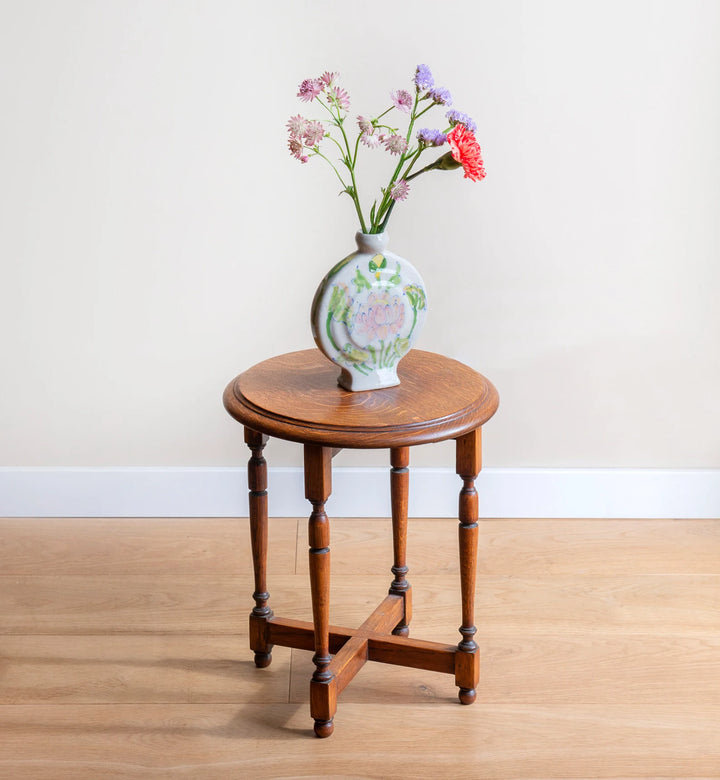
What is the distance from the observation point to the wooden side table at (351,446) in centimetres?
157

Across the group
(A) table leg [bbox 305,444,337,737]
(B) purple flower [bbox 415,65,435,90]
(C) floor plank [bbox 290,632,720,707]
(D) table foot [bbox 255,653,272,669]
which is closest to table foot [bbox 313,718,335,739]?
(A) table leg [bbox 305,444,337,737]

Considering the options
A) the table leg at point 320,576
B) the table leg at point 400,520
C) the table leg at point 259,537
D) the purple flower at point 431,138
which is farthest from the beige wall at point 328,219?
the table leg at point 320,576

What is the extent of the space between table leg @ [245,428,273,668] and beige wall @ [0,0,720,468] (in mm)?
704

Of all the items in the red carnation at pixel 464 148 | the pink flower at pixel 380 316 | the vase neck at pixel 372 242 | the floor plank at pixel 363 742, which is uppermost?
the red carnation at pixel 464 148

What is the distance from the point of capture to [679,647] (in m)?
2.00

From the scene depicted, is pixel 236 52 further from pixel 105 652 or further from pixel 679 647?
pixel 679 647

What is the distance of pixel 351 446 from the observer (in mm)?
1540

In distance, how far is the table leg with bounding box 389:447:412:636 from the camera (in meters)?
1.99

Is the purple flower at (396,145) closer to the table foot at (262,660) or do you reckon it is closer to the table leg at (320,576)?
the table leg at (320,576)

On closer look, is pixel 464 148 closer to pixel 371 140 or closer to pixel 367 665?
pixel 371 140

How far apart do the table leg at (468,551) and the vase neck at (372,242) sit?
1.12ft

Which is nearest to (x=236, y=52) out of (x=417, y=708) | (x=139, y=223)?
(x=139, y=223)

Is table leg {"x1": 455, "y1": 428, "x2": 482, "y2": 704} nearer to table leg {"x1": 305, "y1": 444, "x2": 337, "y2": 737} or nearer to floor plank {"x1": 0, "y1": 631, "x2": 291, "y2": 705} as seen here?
table leg {"x1": 305, "y1": 444, "x2": 337, "y2": 737}

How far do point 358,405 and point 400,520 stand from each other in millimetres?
442
